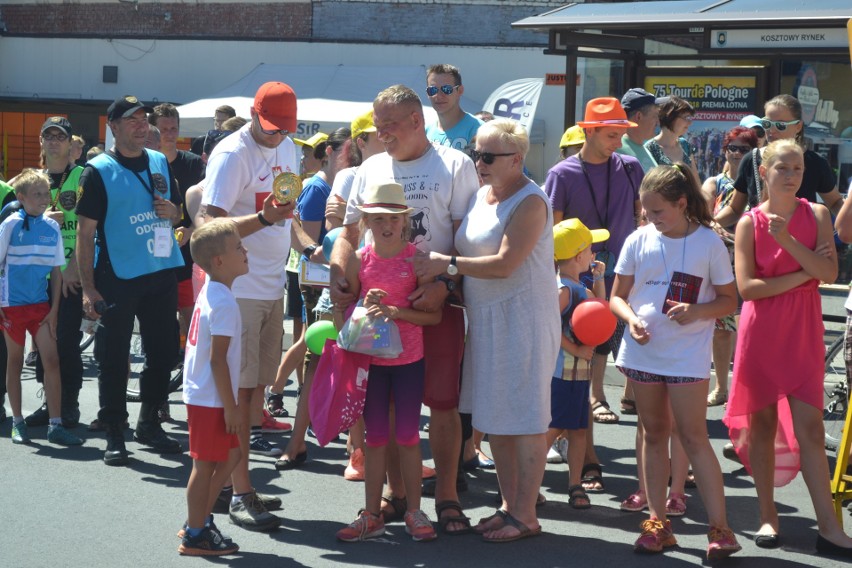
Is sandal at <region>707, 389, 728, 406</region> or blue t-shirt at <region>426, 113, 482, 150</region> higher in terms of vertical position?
blue t-shirt at <region>426, 113, 482, 150</region>

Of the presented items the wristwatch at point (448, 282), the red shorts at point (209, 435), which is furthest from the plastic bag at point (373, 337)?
the red shorts at point (209, 435)

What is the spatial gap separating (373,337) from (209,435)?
89 cm

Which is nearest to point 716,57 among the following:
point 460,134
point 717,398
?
point 717,398

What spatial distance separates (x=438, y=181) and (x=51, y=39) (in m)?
21.0

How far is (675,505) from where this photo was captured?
5.96 metres

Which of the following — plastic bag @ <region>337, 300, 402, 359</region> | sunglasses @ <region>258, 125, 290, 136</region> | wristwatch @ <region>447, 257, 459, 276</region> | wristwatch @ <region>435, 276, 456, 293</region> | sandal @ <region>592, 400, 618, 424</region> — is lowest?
sandal @ <region>592, 400, 618, 424</region>

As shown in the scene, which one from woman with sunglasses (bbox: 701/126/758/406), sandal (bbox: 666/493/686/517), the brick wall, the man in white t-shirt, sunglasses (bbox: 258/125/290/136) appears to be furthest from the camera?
the brick wall

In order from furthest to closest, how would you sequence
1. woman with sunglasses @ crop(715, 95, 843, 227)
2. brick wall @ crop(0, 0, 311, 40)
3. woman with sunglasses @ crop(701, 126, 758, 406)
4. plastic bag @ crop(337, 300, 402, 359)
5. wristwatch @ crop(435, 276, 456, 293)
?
brick wall @ crop(0, 0, 311, 40), woman with sunglasses @ crop(701, 126, 758, 406), woman with sunglasses @ crop(715, 95, 843, 227), wristwatch @ crop(435, 276, 456, 293), plastic bag @ crop(337, 300, 402, 359)

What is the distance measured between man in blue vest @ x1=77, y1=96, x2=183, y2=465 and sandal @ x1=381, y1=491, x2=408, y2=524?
191 centimetres

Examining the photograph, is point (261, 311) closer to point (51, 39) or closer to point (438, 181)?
point (438, 181)

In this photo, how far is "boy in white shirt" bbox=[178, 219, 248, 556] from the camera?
523cm

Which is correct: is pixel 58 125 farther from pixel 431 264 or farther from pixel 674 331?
pixel 674 331

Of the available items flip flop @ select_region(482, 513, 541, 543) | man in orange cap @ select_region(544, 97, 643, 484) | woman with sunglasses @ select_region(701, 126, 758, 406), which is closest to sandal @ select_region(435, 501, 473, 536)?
flip flop @ select_region(482, 513, 541, 543)

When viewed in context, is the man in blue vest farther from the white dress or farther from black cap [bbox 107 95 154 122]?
the white dress
